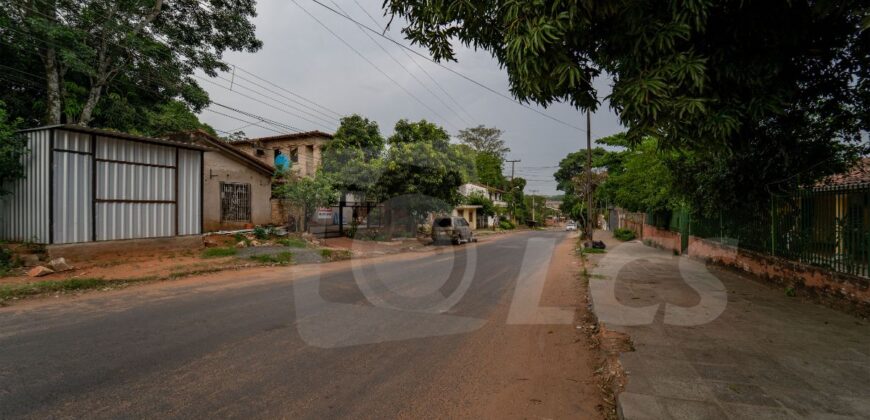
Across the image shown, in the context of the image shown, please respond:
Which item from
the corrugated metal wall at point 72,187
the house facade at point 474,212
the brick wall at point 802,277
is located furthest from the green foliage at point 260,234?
the house facade at point 474,212

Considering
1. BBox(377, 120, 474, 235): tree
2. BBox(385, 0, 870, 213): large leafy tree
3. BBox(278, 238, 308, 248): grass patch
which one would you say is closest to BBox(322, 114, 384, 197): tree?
BBox(377, 120, 474, 235): tree

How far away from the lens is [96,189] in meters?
10.8

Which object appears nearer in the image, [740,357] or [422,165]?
[740,357]

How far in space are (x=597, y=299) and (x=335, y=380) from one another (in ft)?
18.1

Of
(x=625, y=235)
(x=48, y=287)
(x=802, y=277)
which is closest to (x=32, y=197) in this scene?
(x=48, y=287)

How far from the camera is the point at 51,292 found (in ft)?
25.2

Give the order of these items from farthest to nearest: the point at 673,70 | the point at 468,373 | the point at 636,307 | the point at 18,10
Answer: the point at 18,10, the point at 636,307, the point at 468,373, the point at 673,70

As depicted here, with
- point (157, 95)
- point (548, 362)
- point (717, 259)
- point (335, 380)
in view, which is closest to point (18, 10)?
point (157, 95)

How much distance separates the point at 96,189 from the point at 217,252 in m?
3.29

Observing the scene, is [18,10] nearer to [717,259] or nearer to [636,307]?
[636,307]

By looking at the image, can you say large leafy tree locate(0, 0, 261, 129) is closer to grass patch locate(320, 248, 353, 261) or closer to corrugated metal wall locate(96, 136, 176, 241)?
corrugated metal wall locate(96, 136, 176, 241)

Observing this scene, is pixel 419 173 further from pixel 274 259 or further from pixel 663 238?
pixel 663 238

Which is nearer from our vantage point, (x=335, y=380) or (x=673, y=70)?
(x=673, y=70)

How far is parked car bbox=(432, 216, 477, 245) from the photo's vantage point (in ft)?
77.9
